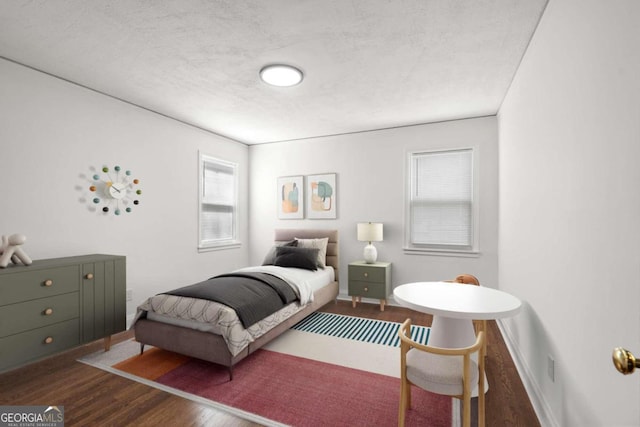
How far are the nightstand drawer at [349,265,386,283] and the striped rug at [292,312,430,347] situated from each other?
0.57 metres

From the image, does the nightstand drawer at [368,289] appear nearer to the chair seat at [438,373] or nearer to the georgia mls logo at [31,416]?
the chair seat at [438,373]

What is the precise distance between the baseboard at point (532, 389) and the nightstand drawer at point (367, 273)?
157cm

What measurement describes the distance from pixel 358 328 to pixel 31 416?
108 inches

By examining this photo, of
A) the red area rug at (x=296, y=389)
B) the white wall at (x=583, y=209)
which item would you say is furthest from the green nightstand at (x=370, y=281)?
the white wall at (x=583, y=209)

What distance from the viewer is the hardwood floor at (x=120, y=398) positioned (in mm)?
1889

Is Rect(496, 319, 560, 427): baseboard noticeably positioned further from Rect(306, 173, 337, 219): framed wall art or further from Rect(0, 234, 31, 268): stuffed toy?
Rect(0, 234, 31, 268): stuffed toy

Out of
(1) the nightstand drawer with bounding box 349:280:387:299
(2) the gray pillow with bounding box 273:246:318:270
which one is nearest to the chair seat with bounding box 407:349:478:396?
(1) the nightstand drawer with bounding box 349:280:387:299

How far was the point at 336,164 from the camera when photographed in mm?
4816

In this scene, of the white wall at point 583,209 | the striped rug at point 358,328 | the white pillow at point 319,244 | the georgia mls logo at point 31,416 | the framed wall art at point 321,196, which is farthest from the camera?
the framed wall art at point 321,196

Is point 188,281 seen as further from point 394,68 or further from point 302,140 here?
point 394,68

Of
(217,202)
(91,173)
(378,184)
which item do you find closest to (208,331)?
(91,173)

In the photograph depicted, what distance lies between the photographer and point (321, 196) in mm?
4910

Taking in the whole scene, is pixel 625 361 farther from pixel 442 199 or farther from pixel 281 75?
pixel 442 199

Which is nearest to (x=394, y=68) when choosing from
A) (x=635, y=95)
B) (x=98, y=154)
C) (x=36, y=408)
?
(x=635, y=95)
